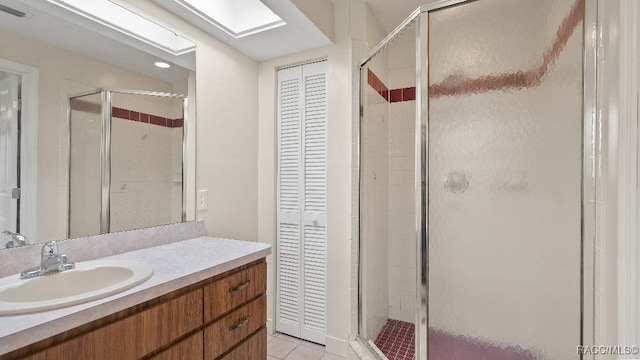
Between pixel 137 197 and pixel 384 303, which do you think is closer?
pixel 137 197

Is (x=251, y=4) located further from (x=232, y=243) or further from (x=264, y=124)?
(x=232, y=243)

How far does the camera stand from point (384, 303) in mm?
2266

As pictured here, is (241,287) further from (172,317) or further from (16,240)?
(16,240)

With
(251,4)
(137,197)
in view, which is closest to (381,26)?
(251,4)

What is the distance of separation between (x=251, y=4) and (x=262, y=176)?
114cm

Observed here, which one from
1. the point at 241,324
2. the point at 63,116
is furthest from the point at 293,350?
the point at 63,116

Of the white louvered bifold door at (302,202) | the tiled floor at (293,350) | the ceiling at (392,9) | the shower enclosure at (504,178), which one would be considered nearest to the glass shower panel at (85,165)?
the white louvered bifold door at (302,202)

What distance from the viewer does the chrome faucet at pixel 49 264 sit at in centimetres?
97

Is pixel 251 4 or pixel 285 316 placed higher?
pixel 251 4

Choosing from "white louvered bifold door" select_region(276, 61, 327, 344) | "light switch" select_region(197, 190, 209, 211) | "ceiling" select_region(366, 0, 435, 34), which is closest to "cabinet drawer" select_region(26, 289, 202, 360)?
"light switch" select_region(197, 190, 209, 211)

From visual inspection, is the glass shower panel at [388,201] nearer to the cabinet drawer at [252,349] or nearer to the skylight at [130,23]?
the cabinet drawer at [252,349]

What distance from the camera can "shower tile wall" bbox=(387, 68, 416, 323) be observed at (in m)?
2.26

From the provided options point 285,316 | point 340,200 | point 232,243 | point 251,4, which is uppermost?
point 251,4

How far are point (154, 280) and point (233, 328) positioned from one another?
44cm
